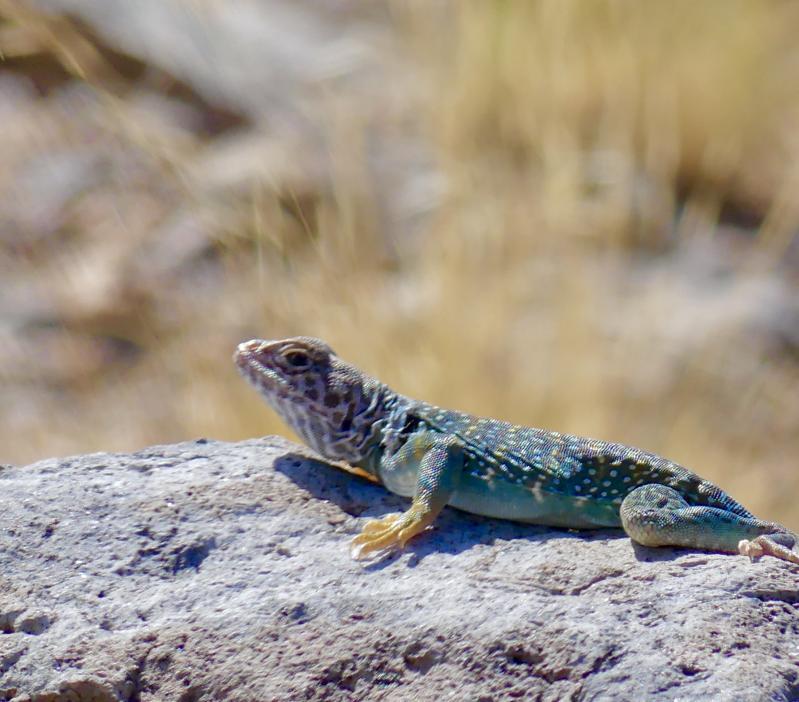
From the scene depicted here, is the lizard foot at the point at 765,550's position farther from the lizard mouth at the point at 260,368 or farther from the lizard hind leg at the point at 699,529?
the lizard mouth at the point at 260,368

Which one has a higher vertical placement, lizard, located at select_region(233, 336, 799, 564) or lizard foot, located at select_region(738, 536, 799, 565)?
lizard, located at select_region(233, 336, 799, 564)

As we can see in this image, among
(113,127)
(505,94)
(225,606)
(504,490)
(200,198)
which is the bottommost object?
(225,606)

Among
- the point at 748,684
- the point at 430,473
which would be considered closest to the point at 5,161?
the point at 430,473

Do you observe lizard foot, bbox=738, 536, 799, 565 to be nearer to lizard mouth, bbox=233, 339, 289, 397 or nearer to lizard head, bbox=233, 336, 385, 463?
lizard head, bbox=233, 336, 385, 463

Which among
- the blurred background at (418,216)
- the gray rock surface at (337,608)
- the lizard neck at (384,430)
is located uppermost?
the blurred background at (418,216)

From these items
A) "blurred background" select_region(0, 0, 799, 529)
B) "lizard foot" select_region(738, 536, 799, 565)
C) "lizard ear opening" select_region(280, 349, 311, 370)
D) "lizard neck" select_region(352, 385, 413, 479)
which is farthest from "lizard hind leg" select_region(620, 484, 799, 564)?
"blurred background" select_region(0, 0, 799, 529)

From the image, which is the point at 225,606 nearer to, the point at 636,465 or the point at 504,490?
the point at 504,490

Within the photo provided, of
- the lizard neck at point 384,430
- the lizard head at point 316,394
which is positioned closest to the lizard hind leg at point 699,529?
the lizard neck at point 384,430
